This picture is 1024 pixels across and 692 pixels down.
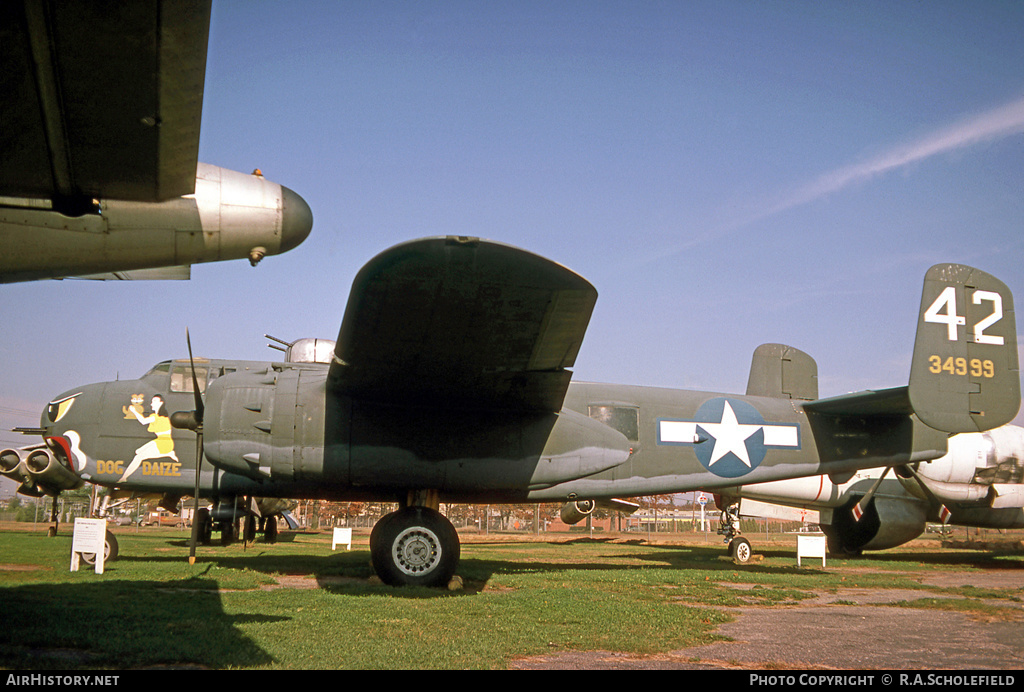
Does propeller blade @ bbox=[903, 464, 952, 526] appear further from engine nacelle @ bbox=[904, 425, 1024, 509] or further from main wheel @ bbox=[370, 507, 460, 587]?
main wheel @ bbox=[370, 507, 460, 587]

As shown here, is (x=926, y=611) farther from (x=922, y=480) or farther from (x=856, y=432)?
(x=922, y=480)

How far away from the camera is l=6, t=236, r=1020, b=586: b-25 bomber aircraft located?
7.62 meters

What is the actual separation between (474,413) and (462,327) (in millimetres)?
2328

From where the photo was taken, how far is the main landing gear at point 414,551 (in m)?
9.37

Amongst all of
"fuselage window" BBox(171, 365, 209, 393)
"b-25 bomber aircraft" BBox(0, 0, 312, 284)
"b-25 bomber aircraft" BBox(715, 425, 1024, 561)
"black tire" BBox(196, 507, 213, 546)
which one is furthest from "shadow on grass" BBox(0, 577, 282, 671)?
"b-25 bomber aircraft" BBox(715, 425, 1024, 561)

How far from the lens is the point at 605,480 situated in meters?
11.5

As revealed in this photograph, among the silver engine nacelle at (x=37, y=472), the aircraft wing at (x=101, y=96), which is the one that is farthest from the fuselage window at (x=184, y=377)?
the aircraft wing at (x=101, y=96)

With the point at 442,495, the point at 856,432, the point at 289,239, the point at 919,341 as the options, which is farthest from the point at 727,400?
the point at 289,239

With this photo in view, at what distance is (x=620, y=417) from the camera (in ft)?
39.1

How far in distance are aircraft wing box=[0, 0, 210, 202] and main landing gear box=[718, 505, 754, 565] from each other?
1579 cm

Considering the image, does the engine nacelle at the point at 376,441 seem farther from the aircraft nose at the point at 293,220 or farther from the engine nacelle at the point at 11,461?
the engine nacelle at the point at 11,461

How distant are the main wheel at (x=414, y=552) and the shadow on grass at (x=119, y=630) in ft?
7.25
